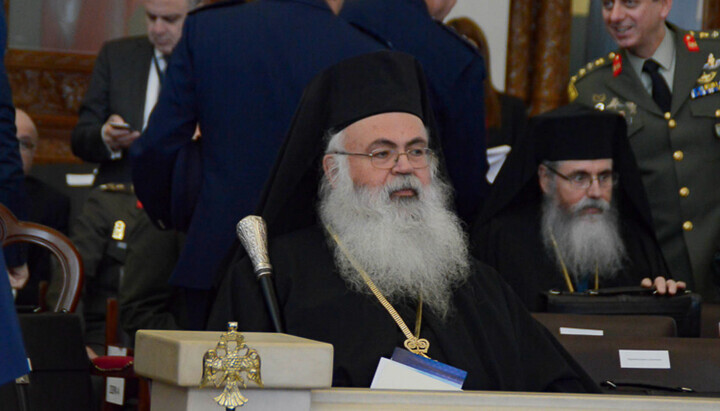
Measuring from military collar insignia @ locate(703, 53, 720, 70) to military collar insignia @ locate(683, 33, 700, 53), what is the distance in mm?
75

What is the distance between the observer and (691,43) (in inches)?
219

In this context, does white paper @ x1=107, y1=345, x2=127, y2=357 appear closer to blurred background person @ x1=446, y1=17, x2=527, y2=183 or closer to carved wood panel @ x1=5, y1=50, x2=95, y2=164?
blurred background person @ x1=446, y1=17, x2=527, y2=183

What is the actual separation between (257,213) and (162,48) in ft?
7.27

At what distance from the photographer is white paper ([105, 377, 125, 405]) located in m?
3.83

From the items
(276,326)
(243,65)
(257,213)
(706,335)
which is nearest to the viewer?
(276,326)

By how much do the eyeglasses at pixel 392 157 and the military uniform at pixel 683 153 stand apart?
2.05 metres

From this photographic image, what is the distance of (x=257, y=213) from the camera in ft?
11.8

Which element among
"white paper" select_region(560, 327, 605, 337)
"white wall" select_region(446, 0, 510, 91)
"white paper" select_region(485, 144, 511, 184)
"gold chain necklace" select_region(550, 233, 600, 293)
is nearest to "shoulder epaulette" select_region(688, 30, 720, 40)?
"white paper" select_region(485, 144, 511, 184)

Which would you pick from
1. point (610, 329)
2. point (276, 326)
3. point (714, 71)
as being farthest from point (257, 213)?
point (714, 71)

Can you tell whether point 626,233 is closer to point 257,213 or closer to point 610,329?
point 610,329

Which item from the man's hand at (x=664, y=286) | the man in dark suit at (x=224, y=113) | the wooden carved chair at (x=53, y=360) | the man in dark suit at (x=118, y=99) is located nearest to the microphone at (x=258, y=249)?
the wooden carved chair at (x=53, y=360)

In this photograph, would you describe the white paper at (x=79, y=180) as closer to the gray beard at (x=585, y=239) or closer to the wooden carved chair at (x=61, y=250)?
the gray beard at (x=585, y=239)

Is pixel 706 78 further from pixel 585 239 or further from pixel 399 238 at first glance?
pixel 399 238

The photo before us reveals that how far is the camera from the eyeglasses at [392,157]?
3732mm
